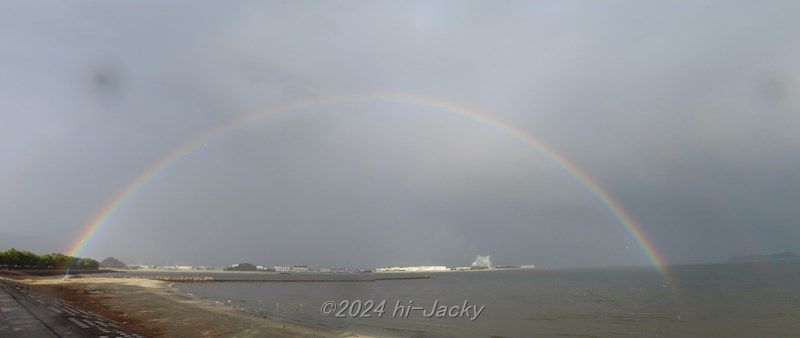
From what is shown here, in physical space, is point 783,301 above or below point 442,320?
above

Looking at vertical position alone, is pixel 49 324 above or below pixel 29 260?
below

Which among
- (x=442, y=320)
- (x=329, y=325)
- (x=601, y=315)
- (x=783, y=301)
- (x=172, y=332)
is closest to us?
(x=172, y=332)

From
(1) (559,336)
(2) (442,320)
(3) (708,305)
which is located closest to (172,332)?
(2) (442,320)

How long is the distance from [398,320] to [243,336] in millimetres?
20821

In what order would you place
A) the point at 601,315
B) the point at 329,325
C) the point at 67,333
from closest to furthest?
the point at 67,333, the point at 329,325, the point at 601,315

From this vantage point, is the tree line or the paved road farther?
the tree line

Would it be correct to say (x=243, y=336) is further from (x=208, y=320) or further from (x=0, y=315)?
(x=0, y=315)

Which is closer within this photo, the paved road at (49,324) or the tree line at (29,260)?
the paved road at (49,324)

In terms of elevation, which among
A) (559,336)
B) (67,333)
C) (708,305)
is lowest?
(67,333)

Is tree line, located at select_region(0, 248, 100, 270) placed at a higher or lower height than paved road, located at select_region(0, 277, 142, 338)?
higher

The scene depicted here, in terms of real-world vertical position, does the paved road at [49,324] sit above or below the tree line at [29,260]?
below

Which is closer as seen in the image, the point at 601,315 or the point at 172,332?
the point at 172,332

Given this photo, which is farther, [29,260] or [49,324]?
[29,260]

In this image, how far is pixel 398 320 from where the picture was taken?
153 ft
